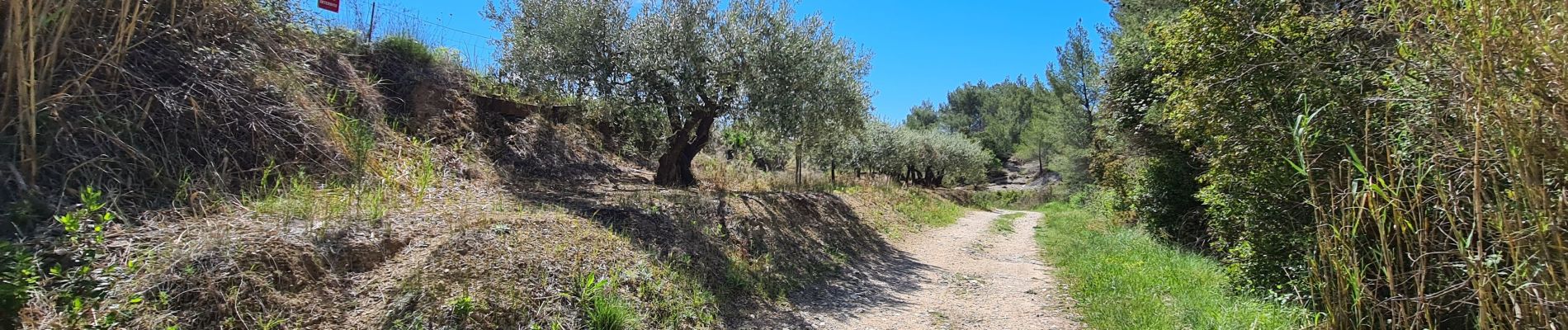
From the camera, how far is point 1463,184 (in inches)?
106

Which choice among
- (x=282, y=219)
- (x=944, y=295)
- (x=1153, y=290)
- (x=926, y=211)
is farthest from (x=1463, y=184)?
(x=926, y=211)

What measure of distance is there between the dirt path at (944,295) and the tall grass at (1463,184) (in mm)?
2392

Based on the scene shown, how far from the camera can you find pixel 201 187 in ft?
14.6

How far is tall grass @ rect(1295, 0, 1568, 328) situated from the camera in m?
2.29

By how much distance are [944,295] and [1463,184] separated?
4.58m

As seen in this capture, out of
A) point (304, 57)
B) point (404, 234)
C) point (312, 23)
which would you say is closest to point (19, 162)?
point (404, 234)

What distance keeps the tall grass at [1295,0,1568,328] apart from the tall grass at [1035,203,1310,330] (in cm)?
66

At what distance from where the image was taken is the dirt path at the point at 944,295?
222 inches

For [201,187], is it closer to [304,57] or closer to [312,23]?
[304,57]

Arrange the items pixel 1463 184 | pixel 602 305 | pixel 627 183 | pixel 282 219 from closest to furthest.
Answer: pixel 1463 184
pixel 282 219
pixel 602 305
pixel 627 183

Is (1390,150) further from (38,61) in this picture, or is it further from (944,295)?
(38,61)

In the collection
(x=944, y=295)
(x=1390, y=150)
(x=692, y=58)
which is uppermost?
(x=692, y=58)

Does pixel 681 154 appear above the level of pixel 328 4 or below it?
below

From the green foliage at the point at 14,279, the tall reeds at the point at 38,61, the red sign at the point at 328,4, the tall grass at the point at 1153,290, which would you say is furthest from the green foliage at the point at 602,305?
the red sign at the point at 328,4
